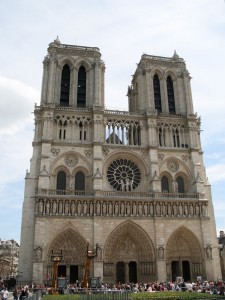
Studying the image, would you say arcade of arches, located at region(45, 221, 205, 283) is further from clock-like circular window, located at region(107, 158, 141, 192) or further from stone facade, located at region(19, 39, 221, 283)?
clock-like circular window, located at region(107, 158, 141, 192)

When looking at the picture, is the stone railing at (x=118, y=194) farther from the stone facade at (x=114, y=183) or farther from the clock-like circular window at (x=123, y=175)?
the clock-like circular window at (x=123, y=175)

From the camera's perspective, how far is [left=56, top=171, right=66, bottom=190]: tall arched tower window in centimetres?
2930

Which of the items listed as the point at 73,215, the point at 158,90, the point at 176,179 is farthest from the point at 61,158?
the point at 158,90

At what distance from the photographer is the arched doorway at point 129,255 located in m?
27.2

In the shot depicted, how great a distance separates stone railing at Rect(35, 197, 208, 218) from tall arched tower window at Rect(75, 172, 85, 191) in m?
2.04

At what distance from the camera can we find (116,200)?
2831cm

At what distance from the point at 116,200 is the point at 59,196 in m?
4.90

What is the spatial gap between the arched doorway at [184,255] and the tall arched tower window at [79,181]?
Result: 29.7 ft

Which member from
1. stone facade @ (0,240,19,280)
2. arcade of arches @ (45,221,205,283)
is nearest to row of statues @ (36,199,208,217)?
arcade of arches @ (45,221,205,283)

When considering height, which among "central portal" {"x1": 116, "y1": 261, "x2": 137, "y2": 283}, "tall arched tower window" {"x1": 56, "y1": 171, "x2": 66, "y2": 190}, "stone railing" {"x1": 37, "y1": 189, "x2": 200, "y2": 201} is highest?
"tall arched tower window" {"x1": 56, "y1": 171, "x2": 66, "y2": 190}

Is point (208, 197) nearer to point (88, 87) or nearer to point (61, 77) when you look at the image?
point (88, 87)

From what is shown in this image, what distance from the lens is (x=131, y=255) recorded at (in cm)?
2822

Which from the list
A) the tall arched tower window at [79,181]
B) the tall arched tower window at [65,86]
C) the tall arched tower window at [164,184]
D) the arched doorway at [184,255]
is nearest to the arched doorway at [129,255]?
the arched doorway at [184,255]

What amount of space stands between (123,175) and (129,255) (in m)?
7.24
